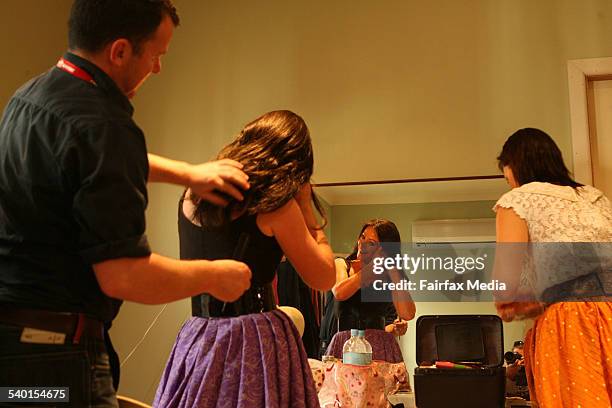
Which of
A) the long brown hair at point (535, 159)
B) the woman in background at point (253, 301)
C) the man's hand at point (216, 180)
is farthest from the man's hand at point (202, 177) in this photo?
the long brown hair at point (535, 159)

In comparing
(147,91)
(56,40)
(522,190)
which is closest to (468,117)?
(522,190)

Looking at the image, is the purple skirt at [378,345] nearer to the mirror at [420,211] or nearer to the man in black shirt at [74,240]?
the mirror at [420,211]

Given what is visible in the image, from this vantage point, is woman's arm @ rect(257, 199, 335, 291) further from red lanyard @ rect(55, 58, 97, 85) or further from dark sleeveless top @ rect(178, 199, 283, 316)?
red lanyard @ rect(55, 58, 97, 85)

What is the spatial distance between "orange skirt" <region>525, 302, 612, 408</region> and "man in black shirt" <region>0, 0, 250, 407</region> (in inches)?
35.1

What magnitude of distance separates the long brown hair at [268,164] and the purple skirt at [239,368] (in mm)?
195

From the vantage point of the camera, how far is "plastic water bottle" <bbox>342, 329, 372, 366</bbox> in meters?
1.61

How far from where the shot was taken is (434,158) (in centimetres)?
201

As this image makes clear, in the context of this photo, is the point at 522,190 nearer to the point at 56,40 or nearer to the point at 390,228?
the point at 390,228

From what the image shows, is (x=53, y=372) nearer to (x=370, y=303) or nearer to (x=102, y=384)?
(x=102, y=384)

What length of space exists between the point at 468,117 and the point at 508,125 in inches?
5.1

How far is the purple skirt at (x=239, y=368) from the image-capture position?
39.8 inches

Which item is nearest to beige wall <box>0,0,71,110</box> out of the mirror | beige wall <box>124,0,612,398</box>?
beige wall <box>124,0,612,398</box>

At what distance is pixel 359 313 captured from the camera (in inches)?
73.3

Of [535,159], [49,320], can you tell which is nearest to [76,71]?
[49,320]
